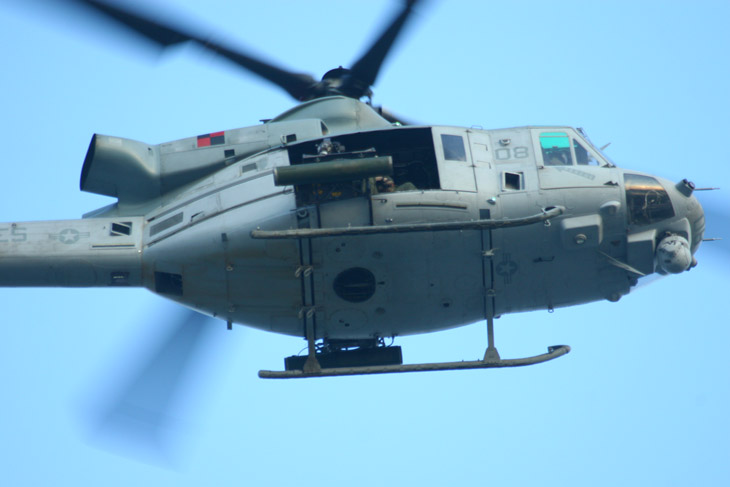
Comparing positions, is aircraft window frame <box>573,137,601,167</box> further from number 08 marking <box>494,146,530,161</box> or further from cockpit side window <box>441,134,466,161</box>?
cockpit side window <box>441,134,466,161</box>

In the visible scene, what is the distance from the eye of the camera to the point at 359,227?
15.3 m

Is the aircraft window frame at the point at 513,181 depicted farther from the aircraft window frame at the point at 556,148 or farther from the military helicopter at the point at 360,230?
the aircraft window frame at the point at 556,148

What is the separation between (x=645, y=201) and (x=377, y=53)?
5.47 meters

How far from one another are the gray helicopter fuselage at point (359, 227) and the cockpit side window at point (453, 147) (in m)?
0.02

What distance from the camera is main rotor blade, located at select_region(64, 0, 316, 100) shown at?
1612 cm

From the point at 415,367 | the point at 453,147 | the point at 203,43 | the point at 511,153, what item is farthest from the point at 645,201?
the point at 203,43

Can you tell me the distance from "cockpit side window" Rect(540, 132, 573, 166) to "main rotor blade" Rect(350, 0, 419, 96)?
3.18 meters

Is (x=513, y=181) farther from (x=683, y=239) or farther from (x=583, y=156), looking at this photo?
(x=683, y=239)

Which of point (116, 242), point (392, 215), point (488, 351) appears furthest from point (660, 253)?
point (116, 242)

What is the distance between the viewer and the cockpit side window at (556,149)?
16344 mm

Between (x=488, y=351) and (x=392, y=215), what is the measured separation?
9.14ft

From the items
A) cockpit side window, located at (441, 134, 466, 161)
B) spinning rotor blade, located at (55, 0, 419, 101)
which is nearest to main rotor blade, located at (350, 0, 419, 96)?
spinning rotor blade, located at (55, 0, 419, 101)

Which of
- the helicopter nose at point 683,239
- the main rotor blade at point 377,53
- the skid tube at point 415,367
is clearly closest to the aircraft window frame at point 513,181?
the helicopter nose at point 683,239

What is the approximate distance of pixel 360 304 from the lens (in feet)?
53.9
